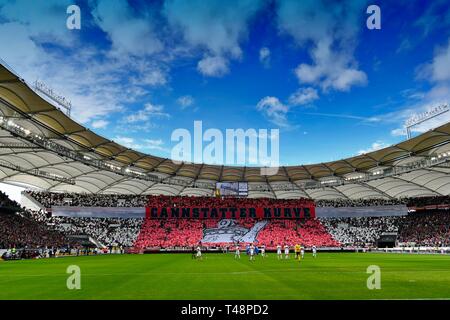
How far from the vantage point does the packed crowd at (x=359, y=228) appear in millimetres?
70062

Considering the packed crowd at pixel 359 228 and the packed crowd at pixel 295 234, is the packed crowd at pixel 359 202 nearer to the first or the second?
the packed crowd at pixel 359 228

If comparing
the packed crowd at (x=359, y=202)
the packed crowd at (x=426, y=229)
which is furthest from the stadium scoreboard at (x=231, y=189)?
the packed crowd at (x=426, y=229)

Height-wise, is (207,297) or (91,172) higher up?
(91,172)

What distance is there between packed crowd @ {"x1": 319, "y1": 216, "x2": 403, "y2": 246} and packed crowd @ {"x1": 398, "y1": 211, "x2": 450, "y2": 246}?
2048 mm

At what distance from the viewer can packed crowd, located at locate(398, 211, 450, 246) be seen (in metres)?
61.4

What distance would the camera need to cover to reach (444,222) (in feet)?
217

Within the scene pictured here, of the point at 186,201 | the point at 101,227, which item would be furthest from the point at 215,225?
the point at 101,227

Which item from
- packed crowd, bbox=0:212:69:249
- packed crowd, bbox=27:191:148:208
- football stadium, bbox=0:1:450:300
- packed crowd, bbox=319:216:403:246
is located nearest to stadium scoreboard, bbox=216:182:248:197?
football stadium, bbox=0:1:450:300

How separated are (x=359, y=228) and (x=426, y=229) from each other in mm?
11991

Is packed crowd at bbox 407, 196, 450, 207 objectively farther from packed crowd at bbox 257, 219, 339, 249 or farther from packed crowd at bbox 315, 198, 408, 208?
packed crowd at bbox 257, 219, 339, 249

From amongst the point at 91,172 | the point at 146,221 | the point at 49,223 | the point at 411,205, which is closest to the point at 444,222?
the point at 411,205

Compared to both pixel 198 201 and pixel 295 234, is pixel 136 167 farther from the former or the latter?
pixel 295 234
